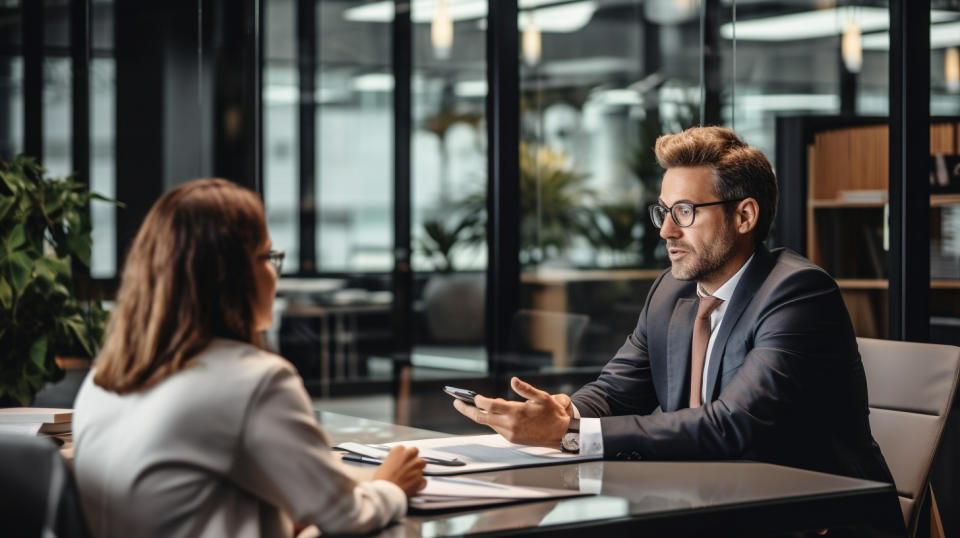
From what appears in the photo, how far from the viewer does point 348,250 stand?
7602 mm

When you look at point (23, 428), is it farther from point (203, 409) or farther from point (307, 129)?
point (307, 129)

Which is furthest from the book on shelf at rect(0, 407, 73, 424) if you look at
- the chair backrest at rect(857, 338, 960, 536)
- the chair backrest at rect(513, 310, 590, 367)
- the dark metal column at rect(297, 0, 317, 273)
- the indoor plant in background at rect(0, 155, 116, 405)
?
the dark metal column at rect(297, 0, 317, 273)

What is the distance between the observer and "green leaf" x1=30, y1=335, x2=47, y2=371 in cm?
452

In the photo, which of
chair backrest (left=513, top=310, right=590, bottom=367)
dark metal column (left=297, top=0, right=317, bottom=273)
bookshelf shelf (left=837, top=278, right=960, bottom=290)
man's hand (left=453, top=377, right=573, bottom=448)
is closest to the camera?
man's hand (left=453, top=377, right=573, bottom=448)

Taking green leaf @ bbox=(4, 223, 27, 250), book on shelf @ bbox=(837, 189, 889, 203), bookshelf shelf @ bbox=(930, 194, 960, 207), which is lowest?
green leaf @ bbox=(4, 223, 27, 250)

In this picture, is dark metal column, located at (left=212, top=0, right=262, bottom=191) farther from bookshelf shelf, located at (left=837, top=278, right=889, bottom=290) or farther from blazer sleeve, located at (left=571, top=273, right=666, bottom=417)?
blazer sleeve, located at (left=571, top=273, right=666, bottom=417)

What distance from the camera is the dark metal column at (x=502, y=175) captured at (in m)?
5.82

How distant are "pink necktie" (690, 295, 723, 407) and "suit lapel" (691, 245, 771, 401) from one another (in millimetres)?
53

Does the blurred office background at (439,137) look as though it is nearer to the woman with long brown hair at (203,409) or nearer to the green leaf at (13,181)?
the green leaf at (13,181)

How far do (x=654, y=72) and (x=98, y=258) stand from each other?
4191mm

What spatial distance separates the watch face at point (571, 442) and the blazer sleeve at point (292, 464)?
0.74 metres

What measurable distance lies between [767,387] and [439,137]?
16.0 feet

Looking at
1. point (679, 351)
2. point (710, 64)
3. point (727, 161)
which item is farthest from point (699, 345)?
point (710, 64)

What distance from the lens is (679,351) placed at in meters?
2.68
